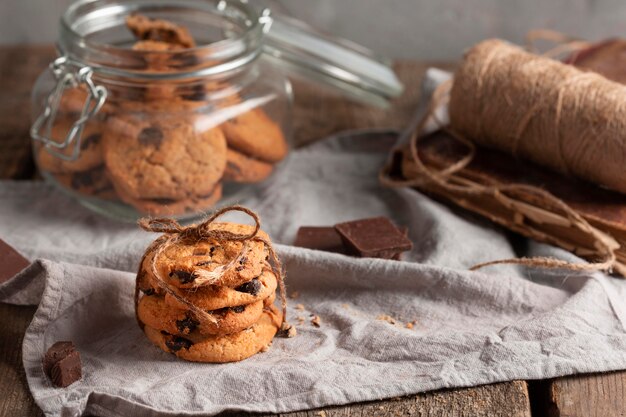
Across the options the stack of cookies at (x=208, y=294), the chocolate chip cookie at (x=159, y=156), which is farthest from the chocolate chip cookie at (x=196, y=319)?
the chocolate chip cookie at (x=159, y=156)

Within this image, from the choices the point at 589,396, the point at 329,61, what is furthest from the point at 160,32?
the point at 589,396

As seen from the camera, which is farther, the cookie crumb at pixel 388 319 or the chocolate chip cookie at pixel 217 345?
the cookie crumb at pixel 388 319

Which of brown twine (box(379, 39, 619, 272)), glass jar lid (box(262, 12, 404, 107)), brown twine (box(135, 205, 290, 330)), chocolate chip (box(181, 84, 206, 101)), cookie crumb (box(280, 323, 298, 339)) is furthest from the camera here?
glass jar lid (box(262, 12, 404, 107))

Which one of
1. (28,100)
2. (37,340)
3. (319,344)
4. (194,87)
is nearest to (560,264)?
(319,344)

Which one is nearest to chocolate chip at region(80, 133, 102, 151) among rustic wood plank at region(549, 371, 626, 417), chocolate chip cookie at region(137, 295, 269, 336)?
chocolate chip cookie at region(137, 295, 269, 336)

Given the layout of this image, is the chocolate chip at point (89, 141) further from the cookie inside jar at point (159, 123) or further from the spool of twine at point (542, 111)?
the spool of twine at point (542, 111)

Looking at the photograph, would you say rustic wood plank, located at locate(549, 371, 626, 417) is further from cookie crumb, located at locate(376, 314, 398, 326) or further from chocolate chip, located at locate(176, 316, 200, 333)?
chocolate chip, located at locate(176, 316, 200, 333)
